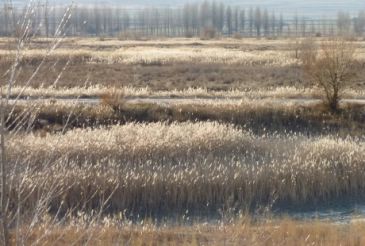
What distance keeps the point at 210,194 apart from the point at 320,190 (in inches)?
107

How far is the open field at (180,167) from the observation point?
5762mm

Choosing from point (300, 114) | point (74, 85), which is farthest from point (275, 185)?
point (74, 85)

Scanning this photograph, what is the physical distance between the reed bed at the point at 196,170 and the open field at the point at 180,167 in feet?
0.10

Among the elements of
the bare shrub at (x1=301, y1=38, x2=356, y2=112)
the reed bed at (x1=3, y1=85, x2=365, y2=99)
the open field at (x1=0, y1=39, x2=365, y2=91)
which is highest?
the bare shrub at (x1=301, y1=38, x2=356, y2=112)

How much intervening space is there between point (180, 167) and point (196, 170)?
24.7 inches

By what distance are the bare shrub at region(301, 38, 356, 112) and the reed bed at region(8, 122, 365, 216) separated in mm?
5618

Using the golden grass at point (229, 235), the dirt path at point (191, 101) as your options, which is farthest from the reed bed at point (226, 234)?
the dirt path at point (191, 101)

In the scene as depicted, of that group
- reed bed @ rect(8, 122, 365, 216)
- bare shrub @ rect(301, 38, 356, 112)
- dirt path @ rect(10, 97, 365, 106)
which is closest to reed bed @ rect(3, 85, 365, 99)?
dirt path @ rect(10, 97, 365, 106)

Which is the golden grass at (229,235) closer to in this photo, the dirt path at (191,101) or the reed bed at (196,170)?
the reed bed at (196,170)

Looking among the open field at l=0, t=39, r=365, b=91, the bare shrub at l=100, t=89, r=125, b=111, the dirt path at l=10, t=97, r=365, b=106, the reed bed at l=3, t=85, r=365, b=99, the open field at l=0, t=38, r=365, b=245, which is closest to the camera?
the open field at l=0, t=38, r=365, b=245

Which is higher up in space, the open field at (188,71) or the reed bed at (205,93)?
the reed bed at (205,93)

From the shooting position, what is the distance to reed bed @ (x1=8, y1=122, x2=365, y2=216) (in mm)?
12156

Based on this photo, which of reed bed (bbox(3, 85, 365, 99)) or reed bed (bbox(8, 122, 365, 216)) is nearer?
reed bed (bbox(8, 122, 365, 216))

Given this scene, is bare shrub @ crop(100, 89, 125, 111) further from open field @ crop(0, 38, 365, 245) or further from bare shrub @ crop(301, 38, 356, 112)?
bare shrub @ crop(301, 38, 356, 112)
